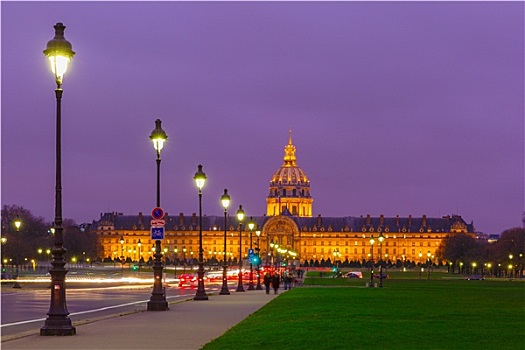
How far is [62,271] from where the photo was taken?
23.2m

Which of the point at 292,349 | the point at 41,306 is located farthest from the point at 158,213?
the point at 292,349

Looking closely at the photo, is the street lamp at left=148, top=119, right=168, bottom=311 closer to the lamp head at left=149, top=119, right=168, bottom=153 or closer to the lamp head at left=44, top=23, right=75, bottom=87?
the lamp head at left=149, top=119, right=168, bottom=153

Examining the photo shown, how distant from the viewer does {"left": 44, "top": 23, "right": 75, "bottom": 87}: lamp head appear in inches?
929

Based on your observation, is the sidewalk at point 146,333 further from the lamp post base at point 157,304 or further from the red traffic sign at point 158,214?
the red traffic sign at point 158,214

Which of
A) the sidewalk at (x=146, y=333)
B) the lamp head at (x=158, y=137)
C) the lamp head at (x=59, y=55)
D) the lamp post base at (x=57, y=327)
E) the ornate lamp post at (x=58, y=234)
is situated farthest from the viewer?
the lamp head at (x=158, y=137)

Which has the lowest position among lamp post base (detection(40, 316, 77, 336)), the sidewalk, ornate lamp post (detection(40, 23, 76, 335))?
the sidewalk

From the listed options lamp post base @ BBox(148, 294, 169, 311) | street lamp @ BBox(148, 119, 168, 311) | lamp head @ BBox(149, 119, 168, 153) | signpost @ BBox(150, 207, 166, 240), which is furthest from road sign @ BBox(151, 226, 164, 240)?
lamp head @ BBox(149, 119, 168, 153)

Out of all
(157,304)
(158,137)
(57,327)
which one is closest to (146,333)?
(57,327)

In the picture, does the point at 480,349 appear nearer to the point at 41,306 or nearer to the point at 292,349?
the point at 292,349

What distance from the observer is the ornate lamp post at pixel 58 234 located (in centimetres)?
2267

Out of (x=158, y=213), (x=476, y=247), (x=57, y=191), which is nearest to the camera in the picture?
(x=57, y=191)

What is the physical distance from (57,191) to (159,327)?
4.37 m

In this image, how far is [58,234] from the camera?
2323 centimetres

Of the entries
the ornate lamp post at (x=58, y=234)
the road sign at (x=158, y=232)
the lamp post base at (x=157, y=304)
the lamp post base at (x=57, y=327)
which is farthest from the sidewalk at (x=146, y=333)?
the road sign at (x=158, y=232)
